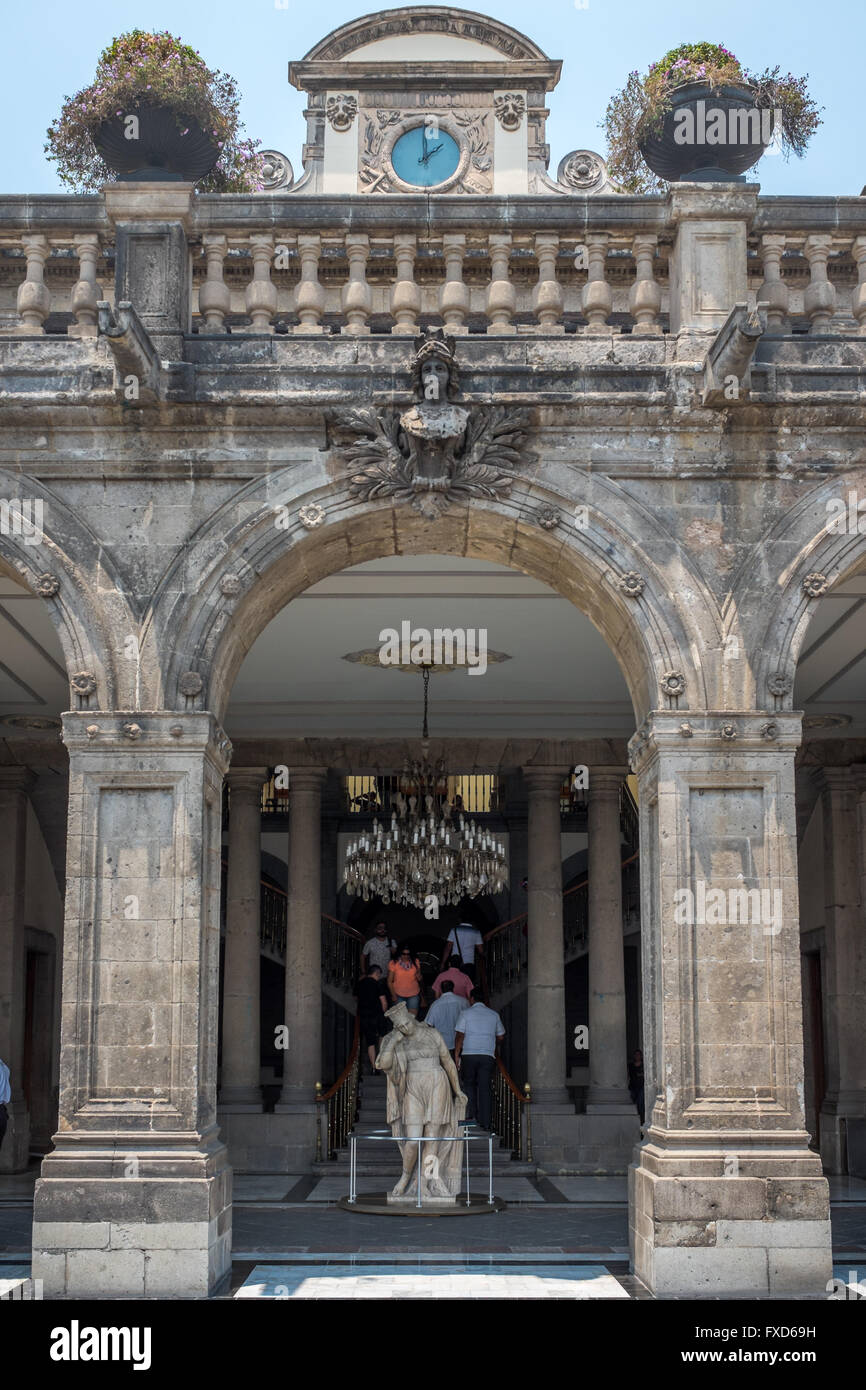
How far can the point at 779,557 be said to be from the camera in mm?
7898

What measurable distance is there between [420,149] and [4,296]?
31.6 feet

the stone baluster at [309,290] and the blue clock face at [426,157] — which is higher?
the blue clock face at [426,157]

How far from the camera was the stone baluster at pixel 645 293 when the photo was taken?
8219 mm

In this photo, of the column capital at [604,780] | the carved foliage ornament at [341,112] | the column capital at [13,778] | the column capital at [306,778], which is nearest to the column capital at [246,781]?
the column capital at [306,778]

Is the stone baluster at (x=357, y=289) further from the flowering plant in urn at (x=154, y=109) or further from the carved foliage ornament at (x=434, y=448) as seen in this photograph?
the flowering plant in urn at (x=154, y=109)

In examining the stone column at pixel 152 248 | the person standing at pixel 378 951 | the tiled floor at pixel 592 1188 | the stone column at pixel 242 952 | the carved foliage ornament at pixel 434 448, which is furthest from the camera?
the person standing at pixel 378 951

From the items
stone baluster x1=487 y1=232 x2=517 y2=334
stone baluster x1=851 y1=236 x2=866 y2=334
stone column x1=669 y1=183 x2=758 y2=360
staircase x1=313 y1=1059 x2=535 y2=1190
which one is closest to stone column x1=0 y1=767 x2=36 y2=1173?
staircase x1=313 y1=1059 x2=535 y2=1190

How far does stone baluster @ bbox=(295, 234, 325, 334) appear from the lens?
8.22 meters

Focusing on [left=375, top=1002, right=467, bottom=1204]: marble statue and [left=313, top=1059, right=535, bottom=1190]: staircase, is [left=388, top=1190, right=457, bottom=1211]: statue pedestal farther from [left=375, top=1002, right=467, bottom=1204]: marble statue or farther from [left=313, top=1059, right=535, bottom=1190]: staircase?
[left=313, top=1059, right=535, bottom=1190]: staircase

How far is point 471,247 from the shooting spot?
27.6 feet

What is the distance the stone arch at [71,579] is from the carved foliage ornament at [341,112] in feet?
36.1

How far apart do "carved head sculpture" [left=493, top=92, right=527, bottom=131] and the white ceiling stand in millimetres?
7785

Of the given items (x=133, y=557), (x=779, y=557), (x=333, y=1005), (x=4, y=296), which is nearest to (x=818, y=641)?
(x=779, y=557)

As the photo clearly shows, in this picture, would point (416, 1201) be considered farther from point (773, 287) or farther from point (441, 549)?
point (773, 287)
